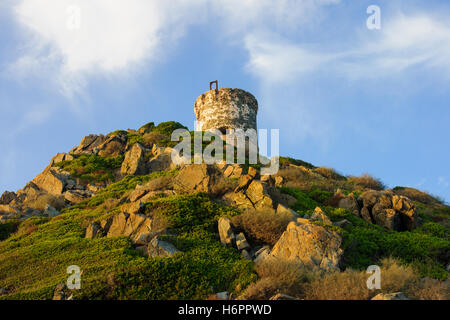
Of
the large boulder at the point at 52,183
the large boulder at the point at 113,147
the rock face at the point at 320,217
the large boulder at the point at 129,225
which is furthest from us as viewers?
the large boulder at the point at 113,147

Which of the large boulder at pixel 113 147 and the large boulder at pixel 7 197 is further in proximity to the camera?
the large boulder at pixel 113 147

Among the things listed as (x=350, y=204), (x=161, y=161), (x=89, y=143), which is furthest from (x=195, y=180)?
(x=89, y=143)

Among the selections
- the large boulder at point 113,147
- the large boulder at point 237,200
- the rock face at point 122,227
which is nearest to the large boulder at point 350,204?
the large boulder at point 237,200

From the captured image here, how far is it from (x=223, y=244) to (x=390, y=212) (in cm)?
766

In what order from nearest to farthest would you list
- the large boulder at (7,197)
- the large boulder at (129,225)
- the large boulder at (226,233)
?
the large boulder at (226,233) < the large boulder at (129,225) < the large boulder at (7,197)

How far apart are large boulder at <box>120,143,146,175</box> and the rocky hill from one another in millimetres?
4253

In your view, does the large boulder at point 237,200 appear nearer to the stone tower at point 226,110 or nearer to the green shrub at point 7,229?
the green shrub at point 7,229

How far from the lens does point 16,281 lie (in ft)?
30.8

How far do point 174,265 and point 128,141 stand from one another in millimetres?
24987

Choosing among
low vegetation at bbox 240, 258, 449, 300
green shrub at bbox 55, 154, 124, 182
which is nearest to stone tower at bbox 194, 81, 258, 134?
green shrub at bbox 55, 154, 124, 182

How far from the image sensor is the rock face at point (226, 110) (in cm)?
3042

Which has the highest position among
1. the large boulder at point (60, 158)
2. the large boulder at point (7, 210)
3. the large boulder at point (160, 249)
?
the large boulder at point (60, 158)
